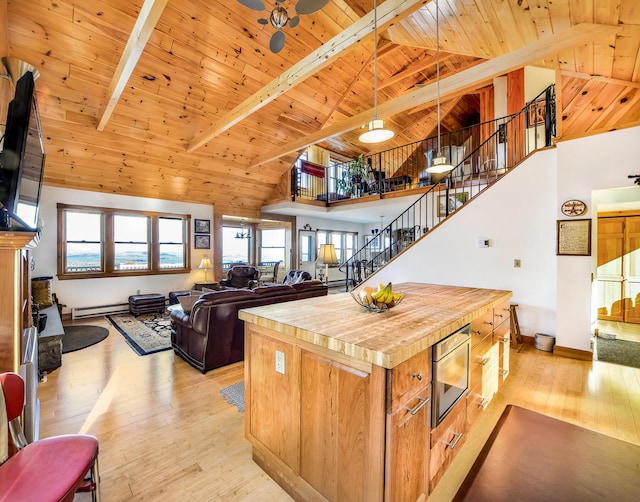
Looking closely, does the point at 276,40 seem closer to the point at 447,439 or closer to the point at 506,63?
the point at 506,63

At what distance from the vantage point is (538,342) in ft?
13.2

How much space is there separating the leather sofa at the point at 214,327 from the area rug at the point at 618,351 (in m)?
4.43

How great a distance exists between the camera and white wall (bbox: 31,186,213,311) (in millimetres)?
5578

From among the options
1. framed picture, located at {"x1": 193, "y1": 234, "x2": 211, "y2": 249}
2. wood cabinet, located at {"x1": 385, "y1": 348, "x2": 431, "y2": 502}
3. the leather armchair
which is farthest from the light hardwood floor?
framed picture, located at {"x1": 193, "y1": 234, "x2": 211, "y2": 249}

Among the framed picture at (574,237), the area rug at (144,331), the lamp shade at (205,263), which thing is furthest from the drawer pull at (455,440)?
the lamp shade at (205,263)

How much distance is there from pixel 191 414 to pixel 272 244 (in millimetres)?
7365

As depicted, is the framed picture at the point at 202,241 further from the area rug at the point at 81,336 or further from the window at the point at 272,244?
the area rug at the point at 81,336

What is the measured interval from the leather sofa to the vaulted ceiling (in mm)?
2715

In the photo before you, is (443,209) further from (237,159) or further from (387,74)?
(237,159)

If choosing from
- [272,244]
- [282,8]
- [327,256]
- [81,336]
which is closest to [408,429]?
[282,8]

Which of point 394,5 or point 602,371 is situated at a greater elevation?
point 394,5

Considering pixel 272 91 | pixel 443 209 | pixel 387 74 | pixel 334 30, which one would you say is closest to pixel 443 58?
pixel 387 74

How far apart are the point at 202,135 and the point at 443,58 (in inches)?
234

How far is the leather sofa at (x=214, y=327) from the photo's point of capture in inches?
131
